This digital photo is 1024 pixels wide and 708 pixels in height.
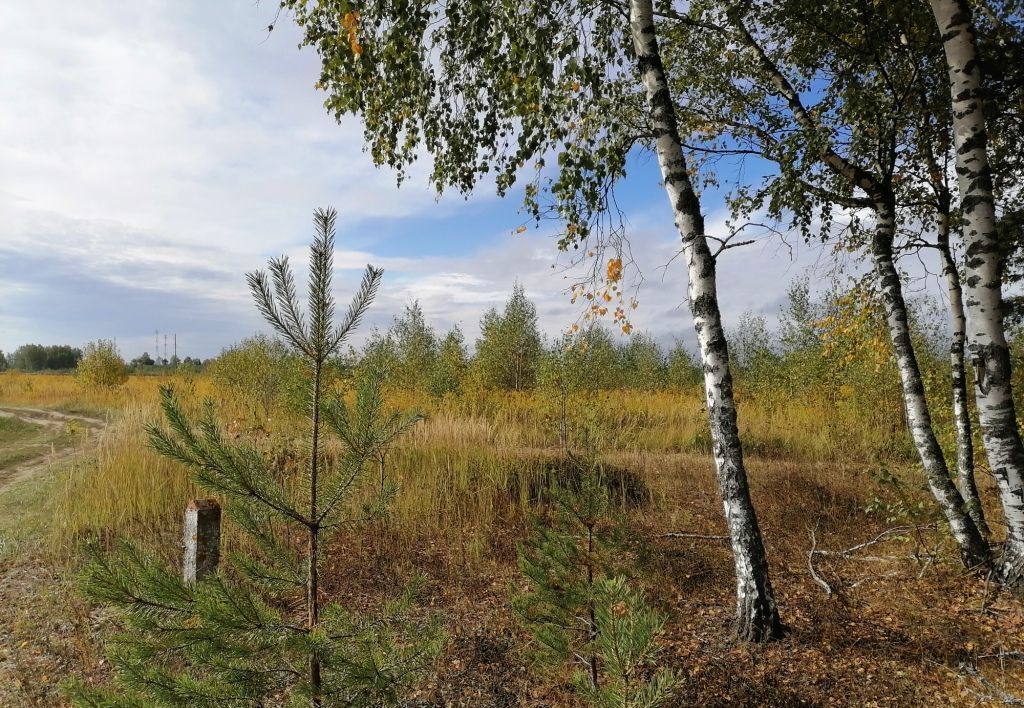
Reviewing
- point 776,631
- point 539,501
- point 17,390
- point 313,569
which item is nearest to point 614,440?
point 539,501

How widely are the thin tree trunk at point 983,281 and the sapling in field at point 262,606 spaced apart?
3.73 meters

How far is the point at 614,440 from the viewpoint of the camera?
10562 mm

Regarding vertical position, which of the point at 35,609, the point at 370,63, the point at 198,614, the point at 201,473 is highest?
the point at 370,63

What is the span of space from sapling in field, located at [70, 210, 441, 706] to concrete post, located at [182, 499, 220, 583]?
1.69 metres

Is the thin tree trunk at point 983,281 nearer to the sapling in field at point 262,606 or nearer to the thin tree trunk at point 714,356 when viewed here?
the thin tree trunk at point 714,356

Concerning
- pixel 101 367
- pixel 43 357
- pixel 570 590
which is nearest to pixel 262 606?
pixel 570 590

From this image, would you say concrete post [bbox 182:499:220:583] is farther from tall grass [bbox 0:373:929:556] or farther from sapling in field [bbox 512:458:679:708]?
sapling in field [bbox 512:458:679:708]

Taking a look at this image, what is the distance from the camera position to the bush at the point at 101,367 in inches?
787

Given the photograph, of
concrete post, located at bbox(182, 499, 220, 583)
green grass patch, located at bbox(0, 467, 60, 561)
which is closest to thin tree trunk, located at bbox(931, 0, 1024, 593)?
concrete post, located at bbox(182, 499, 220, 583)

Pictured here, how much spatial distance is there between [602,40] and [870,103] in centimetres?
226

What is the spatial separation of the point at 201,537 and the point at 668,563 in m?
3.80

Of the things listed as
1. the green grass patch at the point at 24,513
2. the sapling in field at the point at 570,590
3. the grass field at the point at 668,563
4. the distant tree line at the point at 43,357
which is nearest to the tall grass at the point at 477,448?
the grass field at the point at 668,563

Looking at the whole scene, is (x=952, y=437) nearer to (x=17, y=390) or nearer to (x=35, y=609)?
(x=35, y=609)

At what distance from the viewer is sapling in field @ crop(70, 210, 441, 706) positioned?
4.83ft
